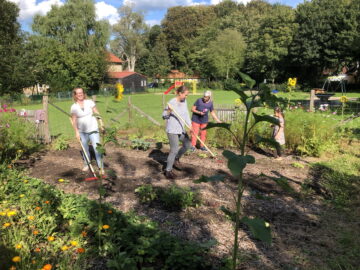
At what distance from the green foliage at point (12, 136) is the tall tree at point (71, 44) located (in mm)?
30163

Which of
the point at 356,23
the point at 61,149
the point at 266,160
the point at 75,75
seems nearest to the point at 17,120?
the point at 61,149

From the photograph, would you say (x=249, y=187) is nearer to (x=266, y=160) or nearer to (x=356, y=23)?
(x=266, y=160)

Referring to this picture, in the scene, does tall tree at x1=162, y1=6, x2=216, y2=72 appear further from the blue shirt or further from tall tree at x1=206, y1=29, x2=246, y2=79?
the blue shirt

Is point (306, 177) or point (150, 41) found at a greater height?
point (150, 41)

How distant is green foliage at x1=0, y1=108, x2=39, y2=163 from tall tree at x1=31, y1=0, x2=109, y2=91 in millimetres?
30163

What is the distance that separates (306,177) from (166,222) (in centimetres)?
302

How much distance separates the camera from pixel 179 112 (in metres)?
5.04

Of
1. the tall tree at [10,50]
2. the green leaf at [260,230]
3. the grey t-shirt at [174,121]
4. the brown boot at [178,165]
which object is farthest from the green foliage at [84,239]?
the tall tree at [10,50]

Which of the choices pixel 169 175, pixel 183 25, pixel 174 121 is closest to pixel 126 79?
pixel 183 25

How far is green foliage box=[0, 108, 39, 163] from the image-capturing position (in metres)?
5.50

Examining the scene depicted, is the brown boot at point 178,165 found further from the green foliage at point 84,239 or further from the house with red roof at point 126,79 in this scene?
the house with red roof at point 126,79

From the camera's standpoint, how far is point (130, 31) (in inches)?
2196

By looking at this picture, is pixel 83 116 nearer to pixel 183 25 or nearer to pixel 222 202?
pixel 222 202

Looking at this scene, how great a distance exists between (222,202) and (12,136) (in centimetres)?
418
